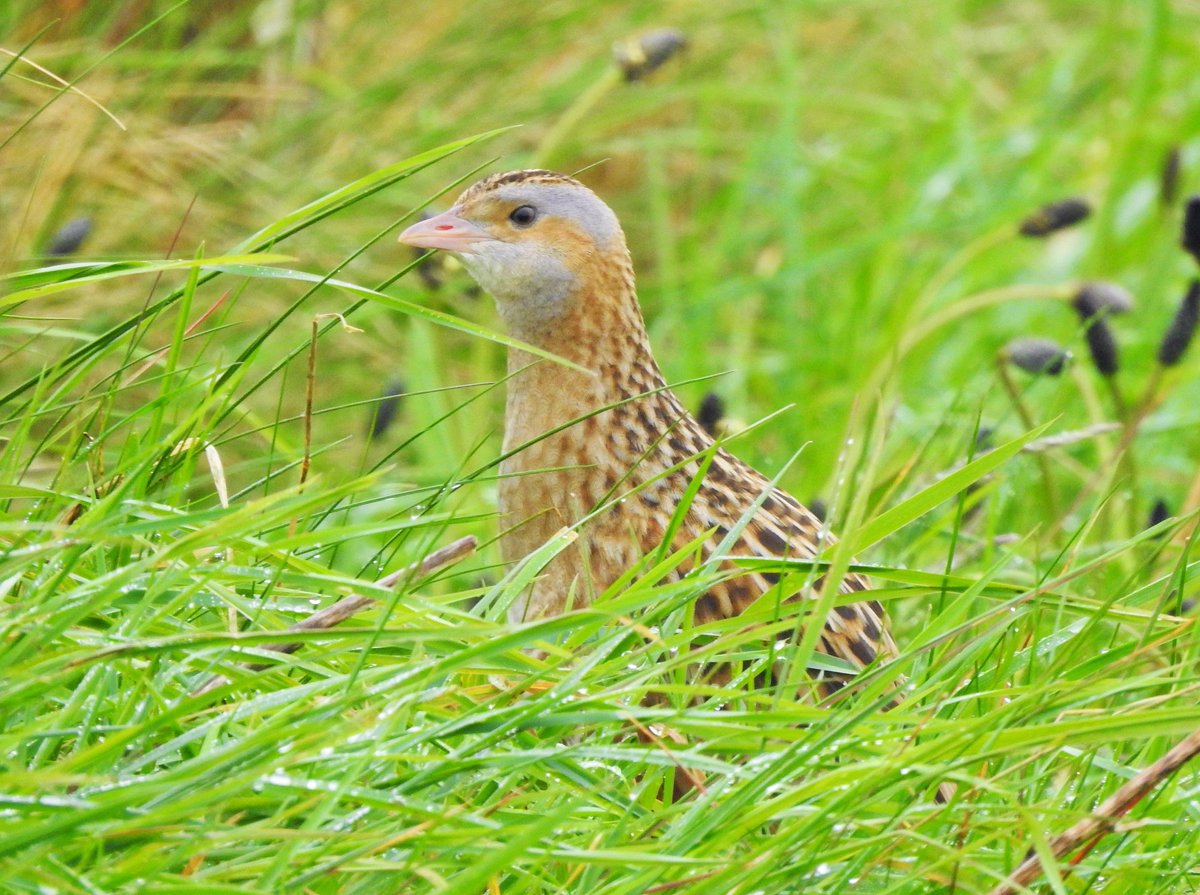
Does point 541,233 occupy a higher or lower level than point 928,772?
higher

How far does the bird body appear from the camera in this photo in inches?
125

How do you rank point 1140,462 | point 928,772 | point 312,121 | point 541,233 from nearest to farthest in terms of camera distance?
point 928,772 < point 541,233 < point 1140,462 < point 312,121

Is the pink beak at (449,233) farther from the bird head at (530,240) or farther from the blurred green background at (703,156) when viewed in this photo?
the blurred green background at (703,156)

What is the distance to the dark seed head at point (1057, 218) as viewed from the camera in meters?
5.01

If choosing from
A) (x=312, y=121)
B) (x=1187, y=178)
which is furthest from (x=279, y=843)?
(x=1187, y=178)

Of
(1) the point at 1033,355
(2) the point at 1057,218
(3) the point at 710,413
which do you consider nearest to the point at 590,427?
(3) the point at 710,413

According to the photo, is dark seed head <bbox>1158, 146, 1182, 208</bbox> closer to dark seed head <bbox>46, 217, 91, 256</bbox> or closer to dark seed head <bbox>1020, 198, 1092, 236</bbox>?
dark seed head <bbox>1020, 198, 1092, 236</bbox>

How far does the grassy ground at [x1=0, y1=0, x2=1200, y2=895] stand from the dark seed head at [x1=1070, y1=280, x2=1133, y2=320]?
0.07m

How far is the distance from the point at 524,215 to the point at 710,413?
69 cm

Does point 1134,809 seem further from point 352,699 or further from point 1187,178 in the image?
point 1187,178

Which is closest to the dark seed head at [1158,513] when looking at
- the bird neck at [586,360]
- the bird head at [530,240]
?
the bird neck at [586,360]

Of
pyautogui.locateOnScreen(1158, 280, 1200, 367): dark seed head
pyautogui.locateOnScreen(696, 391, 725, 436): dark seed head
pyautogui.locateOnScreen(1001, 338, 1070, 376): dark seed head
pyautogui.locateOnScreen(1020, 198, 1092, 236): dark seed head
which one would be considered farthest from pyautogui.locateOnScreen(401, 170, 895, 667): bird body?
pyautogui.locateOnScreen(1020, 198, 1092, 236): dark seed head

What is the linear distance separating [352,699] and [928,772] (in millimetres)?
668

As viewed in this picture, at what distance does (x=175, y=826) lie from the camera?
1996 mm
